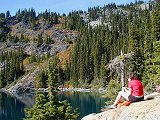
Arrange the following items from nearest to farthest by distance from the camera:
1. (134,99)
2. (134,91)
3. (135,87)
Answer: (134,99), (134,91), (135,87)

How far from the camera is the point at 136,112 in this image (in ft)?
38.7

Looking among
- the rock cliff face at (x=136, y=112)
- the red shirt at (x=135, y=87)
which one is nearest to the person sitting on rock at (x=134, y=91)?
the red shirt at (x=135, y=87)

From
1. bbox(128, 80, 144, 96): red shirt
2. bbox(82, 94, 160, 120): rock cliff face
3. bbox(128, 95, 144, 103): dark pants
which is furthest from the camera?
bbox(128, 80, 144, 96): red shirt

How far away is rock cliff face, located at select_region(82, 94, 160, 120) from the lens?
1130 centimetres

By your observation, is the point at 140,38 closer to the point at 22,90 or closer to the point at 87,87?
the point at 87,87

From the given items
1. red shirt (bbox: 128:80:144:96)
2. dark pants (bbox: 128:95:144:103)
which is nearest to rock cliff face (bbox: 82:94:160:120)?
dark pants (bbox: 128:95:144:103)

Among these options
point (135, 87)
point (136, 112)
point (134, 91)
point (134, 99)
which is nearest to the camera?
point (136, 112)

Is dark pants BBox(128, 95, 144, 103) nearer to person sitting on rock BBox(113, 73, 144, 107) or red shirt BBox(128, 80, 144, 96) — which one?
person sitting on rock BBox(113, 73, 144, 107)

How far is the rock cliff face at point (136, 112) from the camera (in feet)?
37.1

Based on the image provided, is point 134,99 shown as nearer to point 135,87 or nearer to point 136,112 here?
point 135,87

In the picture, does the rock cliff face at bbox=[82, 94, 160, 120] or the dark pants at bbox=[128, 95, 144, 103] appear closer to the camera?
the rock cliff face at bbox=[82, 94, 160, 120]

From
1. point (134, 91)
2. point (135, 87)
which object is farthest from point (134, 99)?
point (135, 87)

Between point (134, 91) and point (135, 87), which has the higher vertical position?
point (135, 87)

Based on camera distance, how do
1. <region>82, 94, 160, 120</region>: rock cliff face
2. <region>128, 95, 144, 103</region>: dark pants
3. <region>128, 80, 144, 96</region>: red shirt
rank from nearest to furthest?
<region>82, 94, 160, 120</region>: rock cliff face
<region>128, 95, 144, 103</region>: dark pants
<region>128, 80, 144, 96</region>: red shirt
